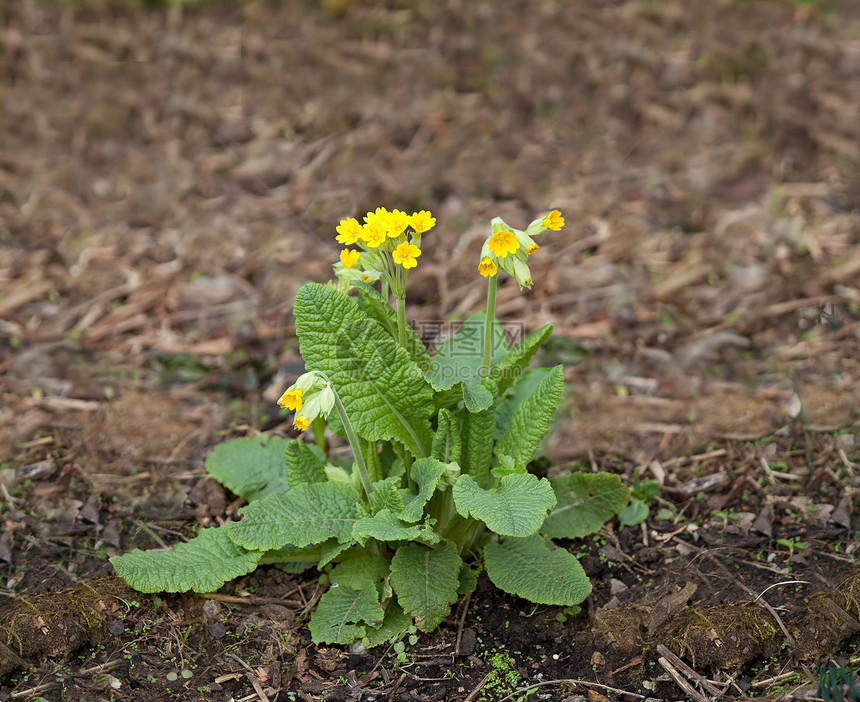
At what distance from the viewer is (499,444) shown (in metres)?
3.11

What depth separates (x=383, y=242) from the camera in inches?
111

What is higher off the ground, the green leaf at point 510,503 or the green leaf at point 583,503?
the green leaf at point 510,503

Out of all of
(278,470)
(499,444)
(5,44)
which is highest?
(5,44)

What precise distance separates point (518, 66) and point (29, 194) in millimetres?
3400

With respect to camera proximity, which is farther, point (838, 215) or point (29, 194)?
point (29, 194)

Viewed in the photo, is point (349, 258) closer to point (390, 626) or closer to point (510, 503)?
point (510, 503)

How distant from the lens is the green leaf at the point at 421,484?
2766 mm

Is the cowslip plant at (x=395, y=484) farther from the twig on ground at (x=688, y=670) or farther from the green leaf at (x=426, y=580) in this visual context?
the twig on ground at (x=688, y=670)

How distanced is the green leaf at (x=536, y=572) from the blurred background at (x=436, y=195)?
778 millimetres

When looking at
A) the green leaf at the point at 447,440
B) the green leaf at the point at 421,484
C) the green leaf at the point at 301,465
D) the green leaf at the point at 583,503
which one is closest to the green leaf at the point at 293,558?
the green leaf at the point at 301,465

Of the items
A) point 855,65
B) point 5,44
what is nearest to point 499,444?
point 855,65

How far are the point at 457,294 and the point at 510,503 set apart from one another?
2.17 meters

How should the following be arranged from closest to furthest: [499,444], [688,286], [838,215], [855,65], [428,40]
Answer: [499,444] < [688,286] < [838,215] < [855,65] < [428,40]

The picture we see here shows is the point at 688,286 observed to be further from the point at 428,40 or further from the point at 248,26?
the point at 248,26
